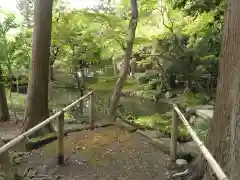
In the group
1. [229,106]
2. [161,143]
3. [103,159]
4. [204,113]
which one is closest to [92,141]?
[103,159]

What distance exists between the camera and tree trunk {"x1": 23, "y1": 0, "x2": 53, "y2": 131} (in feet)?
18.9

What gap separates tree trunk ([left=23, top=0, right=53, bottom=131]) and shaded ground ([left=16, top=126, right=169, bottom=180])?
949 mm

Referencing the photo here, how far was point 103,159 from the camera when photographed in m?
4.37

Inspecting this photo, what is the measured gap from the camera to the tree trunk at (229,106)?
2738 millimetres

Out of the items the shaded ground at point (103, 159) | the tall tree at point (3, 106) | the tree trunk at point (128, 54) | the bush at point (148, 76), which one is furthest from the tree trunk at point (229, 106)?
the bush at point (148, 76)

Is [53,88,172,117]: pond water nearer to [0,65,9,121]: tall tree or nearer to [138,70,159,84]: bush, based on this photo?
[138,70,159,84]: bush

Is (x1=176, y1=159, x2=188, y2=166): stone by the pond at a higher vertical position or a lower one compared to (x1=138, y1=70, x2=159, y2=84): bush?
lower

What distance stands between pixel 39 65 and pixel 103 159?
8.07ft

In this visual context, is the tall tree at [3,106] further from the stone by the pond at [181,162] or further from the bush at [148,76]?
the bush at [148,76]

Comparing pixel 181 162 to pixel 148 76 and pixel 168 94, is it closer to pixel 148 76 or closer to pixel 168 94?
pixel 168 94

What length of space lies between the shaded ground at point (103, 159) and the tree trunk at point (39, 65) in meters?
0.95

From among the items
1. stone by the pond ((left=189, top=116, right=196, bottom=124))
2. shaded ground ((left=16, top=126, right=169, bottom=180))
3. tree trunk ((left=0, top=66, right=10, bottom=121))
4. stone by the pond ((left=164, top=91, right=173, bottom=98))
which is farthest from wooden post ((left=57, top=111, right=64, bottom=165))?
stone by the pond ((left=164, top=91, right=173, bottom=98))

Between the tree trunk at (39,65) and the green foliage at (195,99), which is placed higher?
the tree trunk at (39,65)

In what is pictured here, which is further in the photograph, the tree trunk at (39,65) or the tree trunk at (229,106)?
the tree trunk at (39,65)
